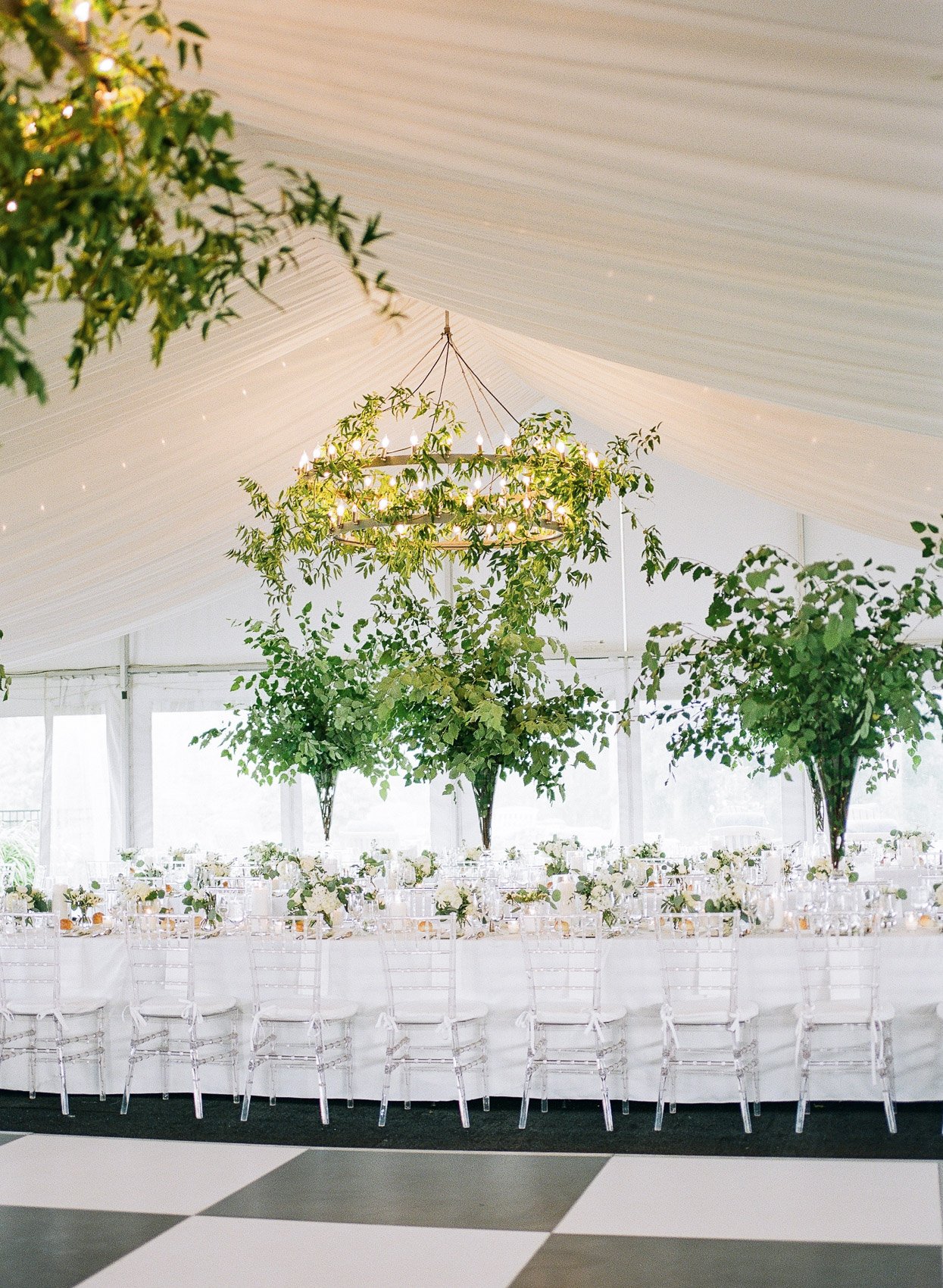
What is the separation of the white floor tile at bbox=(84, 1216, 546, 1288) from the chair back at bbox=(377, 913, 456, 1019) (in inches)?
61.2

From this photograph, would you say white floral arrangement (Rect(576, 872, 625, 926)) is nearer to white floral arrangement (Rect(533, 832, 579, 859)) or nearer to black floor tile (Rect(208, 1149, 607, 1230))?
black floor tile (Rect(208, 1149, 607, 1230))

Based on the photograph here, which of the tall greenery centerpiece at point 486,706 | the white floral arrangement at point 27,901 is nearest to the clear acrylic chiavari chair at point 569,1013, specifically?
the tall greenery centerpiece at point 486,706

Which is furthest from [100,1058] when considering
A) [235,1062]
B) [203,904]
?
[203,904]

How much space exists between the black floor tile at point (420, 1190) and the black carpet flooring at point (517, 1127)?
0.22 metres

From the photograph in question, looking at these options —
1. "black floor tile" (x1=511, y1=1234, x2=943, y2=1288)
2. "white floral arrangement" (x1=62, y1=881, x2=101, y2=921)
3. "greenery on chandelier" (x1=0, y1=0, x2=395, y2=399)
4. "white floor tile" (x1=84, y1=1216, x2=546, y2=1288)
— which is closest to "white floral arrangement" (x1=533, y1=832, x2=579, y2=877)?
"white floral arrangement" (x1=62, y1=881, x2=101, y2=921)

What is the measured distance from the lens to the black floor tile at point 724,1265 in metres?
4.06

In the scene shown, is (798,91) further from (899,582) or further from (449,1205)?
(899,582)

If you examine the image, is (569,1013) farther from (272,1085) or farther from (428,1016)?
(272,1085)

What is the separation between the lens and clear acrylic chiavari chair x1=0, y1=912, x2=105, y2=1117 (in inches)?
265

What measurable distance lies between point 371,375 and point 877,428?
11.7 ft

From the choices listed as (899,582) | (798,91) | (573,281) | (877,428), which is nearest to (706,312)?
(573,281)

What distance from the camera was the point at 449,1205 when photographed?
4961mm

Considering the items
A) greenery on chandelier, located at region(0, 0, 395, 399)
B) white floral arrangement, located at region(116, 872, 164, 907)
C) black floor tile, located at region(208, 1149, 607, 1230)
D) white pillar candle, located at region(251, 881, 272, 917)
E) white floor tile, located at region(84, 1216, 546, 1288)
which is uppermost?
greenery on chandelier, located at region(0, 0, 395, 399)

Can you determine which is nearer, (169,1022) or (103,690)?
(169,1022)
